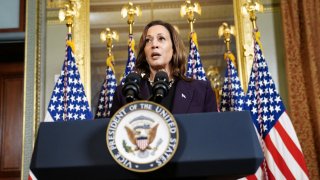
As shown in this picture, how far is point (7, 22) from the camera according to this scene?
4453 millimetres

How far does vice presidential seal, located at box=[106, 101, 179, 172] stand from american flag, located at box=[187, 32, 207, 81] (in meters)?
2.60

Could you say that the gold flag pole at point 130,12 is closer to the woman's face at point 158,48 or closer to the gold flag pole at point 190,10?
the gold flag pole at point 190,10

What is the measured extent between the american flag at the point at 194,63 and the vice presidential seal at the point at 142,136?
2602 millimetres

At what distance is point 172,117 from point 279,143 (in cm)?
236

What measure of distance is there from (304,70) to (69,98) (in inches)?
85.6

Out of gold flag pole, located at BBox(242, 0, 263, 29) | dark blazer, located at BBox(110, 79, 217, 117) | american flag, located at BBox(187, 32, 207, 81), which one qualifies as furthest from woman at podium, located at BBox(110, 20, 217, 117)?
gold flag pole, located at BBox(242, 0, 263, 29)

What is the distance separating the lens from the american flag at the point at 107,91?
3797 mm

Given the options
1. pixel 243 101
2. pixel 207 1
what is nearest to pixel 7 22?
pixel 207 1

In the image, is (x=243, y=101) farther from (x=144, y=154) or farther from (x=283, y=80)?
(x=144, y=154)

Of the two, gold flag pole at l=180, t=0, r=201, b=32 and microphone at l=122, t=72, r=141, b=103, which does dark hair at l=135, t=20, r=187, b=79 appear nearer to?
microphone at l=122, t=72, r=141, b=103

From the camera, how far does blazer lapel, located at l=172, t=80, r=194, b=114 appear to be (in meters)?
1.72

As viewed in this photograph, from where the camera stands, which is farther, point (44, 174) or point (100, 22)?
point (100, 22)

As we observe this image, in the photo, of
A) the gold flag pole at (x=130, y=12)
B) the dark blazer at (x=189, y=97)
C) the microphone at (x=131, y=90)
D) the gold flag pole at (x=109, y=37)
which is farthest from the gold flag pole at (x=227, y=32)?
the microphone at (x=131, y=90)

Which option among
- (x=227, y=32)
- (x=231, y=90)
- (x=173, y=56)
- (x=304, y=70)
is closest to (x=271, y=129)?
(x=231, y=90)
